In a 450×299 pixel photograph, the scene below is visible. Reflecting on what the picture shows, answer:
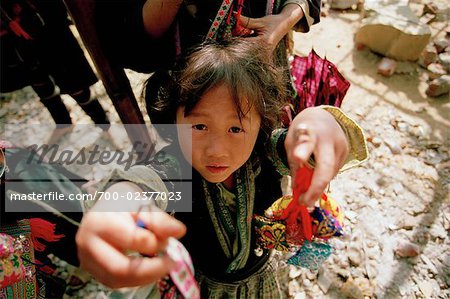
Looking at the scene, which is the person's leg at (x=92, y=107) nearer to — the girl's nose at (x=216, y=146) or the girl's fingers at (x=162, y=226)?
the girl's nose at (x=216, y=146)

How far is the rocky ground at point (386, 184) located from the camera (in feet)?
6.25

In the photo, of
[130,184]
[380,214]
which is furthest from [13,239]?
[380,214]

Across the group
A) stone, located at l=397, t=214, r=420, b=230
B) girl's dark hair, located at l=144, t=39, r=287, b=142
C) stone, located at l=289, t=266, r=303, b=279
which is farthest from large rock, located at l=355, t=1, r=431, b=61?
girl's dark hair, located at l=144, t=39, r=287, b=142

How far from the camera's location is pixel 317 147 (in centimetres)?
78

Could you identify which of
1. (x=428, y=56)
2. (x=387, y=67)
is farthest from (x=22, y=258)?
(x=428, y=56)

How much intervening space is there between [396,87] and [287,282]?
1.86 metres

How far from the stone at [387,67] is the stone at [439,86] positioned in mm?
319

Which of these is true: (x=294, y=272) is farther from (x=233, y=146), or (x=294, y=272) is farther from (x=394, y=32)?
(x=394, y=32)

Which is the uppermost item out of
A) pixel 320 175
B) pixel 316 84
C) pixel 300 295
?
pixel 320 175

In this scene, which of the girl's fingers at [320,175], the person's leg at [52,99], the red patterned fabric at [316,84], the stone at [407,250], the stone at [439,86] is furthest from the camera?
the stone at [439,86]

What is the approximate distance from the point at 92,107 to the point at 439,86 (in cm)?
258

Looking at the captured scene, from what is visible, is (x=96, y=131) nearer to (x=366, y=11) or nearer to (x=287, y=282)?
(x=287, y=282)

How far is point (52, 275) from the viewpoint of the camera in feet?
6.18

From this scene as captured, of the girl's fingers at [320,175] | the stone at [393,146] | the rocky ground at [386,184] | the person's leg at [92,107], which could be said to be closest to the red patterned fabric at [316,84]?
the girl's fingers at [320,175]
